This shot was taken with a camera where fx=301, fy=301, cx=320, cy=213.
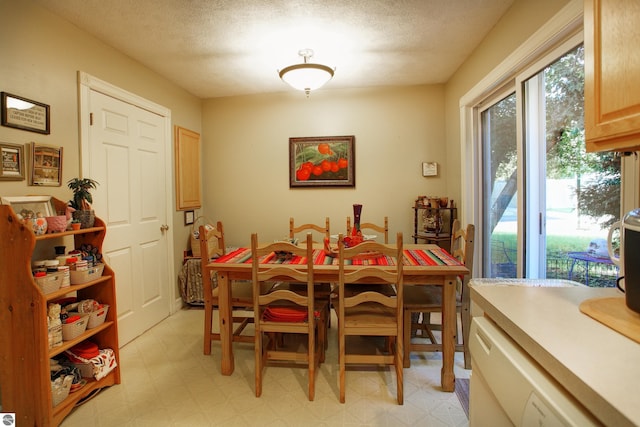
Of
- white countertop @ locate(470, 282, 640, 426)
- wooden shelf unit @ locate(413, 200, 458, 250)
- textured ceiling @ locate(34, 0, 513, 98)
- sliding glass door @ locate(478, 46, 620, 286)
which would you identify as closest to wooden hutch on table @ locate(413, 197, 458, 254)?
wooden shelf unit @ locate(413, 200, 458, 250)

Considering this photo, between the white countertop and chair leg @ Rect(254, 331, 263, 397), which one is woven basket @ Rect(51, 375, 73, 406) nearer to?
chair leg @ Rect(254, 331, 263, 397)

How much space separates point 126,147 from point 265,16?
1604 mm

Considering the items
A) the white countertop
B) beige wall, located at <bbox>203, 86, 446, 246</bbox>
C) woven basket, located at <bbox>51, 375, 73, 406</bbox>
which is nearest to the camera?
the white countertop

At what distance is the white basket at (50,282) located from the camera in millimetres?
1554

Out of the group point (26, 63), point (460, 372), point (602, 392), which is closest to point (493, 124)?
point (460, 372)

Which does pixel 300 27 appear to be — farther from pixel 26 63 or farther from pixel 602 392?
pixel 602 392

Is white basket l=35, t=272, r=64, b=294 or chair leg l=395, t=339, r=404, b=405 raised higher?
white basket l=35, t=272, r=64, b=294

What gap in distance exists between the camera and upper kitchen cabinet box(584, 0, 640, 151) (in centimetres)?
81

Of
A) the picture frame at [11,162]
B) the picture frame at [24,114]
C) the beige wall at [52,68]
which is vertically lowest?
the picture frame at [11,162]

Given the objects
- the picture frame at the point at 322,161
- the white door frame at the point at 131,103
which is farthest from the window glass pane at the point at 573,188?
the white door frame at the point at 131,103

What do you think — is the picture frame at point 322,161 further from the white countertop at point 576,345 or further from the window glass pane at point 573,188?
the white countertop at point 576,345

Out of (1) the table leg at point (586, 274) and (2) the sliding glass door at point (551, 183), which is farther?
(1) the table leg at point (586, 274)

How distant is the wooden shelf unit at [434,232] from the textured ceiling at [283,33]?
1.42m

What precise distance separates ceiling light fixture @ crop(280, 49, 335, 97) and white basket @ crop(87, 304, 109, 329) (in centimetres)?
208
